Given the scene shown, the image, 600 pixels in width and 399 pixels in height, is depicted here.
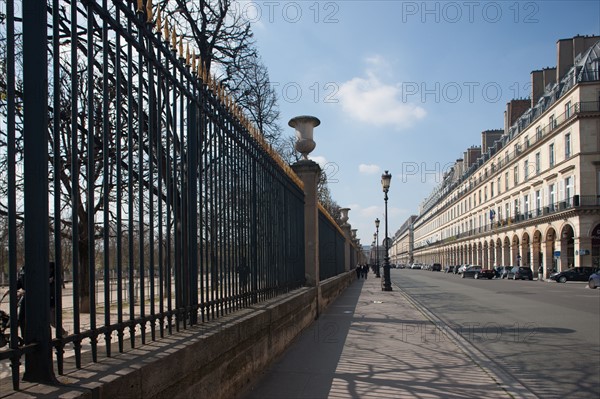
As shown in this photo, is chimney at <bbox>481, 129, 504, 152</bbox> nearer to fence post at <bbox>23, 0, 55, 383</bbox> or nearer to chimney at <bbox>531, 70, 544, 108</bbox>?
chimney at <bbox>531, 70, 544, 108</bbox>

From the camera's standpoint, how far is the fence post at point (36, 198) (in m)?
2.59

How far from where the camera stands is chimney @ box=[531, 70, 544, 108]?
60.9m

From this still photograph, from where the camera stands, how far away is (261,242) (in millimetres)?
7402

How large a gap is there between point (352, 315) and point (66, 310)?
23.1 ft

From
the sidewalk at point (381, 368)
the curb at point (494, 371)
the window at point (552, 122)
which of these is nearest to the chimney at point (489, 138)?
the window at point (552, 122)

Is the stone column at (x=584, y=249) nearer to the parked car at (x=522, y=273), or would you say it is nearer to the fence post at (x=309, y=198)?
the parked car at (x=522, y=273)

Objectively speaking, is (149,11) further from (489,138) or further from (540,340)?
(489,138)

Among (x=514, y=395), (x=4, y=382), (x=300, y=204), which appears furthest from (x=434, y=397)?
(x=300, y=204)

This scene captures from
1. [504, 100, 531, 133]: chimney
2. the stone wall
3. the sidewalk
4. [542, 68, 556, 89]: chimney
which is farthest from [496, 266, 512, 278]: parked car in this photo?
the stone wall

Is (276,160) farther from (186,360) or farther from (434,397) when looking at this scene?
(186,360)

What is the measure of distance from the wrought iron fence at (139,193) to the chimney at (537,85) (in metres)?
60.3

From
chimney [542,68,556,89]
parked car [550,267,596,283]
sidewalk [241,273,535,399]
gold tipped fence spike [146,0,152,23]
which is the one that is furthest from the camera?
chimney [542,68,556,89]

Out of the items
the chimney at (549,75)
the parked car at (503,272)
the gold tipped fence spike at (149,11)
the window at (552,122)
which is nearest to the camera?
the gold tipped fence spike at (149,11)

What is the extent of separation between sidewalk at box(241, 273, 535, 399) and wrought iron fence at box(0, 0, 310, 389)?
42.4 inches
